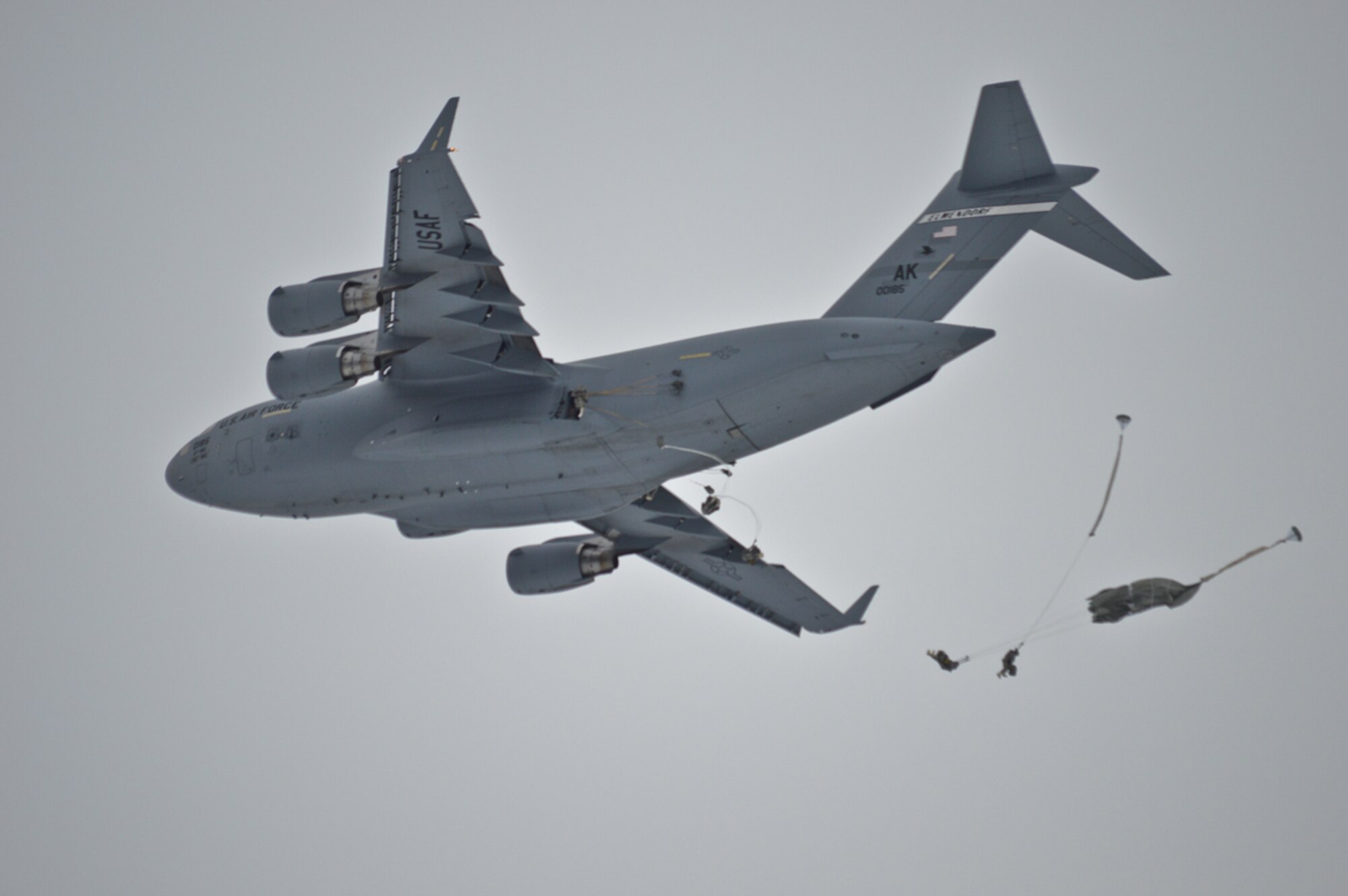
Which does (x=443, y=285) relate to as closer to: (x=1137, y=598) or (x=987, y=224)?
(x=987, y=224)

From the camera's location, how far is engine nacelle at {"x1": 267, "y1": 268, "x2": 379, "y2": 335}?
15.0 metres

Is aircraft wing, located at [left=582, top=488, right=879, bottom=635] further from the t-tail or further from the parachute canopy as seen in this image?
the parachute canopy

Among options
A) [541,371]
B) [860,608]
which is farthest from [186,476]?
[860,608]

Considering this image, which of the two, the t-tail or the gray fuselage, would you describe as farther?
the t-tail

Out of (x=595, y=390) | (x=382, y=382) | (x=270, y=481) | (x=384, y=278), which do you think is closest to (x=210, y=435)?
(x=270, y=481)

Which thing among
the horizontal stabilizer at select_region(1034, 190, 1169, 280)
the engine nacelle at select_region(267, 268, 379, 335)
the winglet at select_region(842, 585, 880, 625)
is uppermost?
the engine nacelle at select_region(267, 268, 379, 335)

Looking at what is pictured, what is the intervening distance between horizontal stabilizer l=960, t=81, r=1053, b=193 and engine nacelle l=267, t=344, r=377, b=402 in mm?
5821

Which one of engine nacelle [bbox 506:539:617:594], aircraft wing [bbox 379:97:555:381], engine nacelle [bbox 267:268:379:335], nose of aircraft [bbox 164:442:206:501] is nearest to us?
aircraft wing [bbox 379:97:555:381]

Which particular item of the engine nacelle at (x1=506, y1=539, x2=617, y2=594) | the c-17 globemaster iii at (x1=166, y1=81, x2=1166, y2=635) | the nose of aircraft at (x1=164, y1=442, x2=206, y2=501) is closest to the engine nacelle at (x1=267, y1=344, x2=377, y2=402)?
the c-17 globemaster iii at (x1=166, y1=81, x2=1166, y2=635)

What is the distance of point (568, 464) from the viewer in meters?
14.7

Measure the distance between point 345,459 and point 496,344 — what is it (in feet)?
6.53

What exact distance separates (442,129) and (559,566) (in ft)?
17.6

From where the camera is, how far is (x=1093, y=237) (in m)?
14.1

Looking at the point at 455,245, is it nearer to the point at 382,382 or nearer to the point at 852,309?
the point at 382,382
